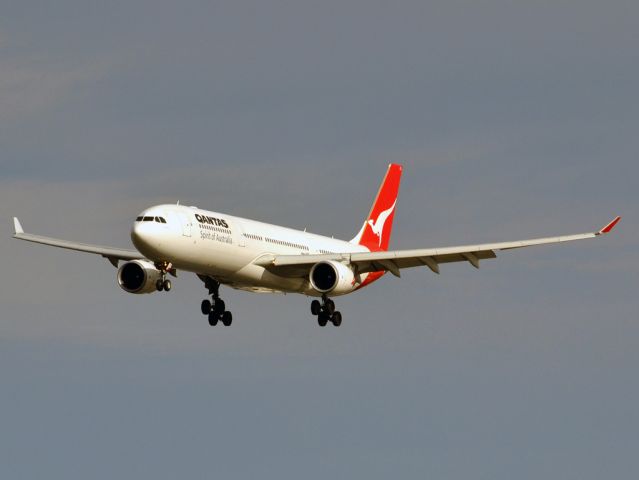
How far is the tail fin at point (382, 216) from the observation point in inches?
3366

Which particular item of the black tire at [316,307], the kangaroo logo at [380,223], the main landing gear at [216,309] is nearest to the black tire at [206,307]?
the main landing gear at [216,309]

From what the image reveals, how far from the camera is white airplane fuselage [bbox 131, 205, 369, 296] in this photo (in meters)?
65.2

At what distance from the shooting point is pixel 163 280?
220 ft

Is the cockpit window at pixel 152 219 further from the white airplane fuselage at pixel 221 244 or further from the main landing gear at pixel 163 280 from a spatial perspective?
the main landing gear at pixel 163 280

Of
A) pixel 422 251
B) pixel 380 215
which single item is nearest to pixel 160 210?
pixel 422 251

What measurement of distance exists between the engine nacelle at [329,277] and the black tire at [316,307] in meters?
2.27

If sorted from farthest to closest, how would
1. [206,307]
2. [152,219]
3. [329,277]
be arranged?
[206,307] < [329,277] < [152,219]

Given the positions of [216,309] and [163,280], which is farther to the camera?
A: [216,309]

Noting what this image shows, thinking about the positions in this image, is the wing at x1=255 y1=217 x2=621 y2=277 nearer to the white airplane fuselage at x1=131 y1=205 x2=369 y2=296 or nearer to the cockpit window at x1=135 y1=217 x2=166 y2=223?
the white airplane fuselage at x1=131 y1=205 x2=369 y2=296

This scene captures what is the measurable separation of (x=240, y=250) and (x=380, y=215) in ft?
63.7

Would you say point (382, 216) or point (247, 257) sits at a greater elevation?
point (382, 216)

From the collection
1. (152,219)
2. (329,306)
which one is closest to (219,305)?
(329,306)

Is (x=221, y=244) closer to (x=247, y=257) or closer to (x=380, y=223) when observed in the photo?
(x=247, y=257)

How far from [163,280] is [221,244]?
3026mm
